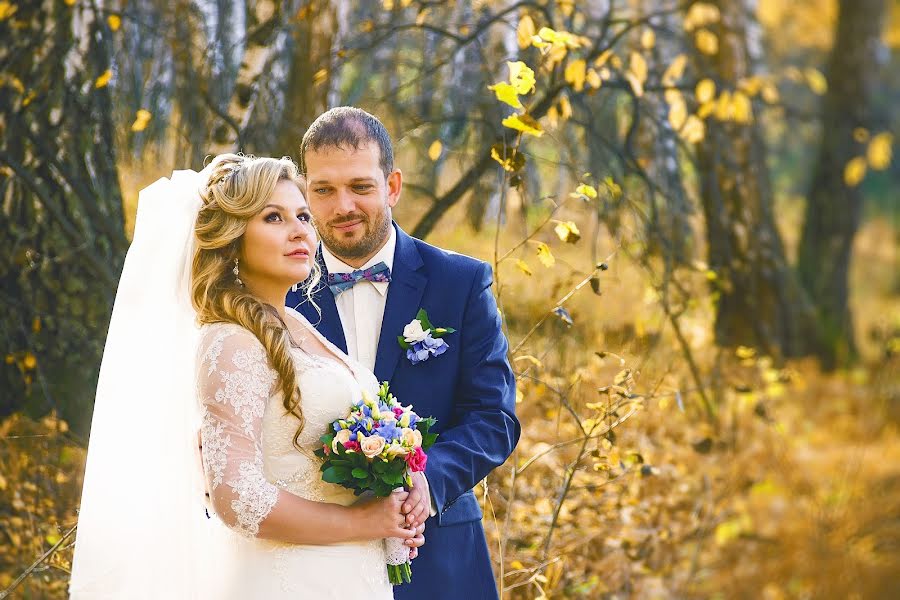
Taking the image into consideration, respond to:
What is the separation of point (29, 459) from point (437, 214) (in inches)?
82.5

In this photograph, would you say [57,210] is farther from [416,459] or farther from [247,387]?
[416,459]

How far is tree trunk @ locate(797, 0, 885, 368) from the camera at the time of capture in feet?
32.2

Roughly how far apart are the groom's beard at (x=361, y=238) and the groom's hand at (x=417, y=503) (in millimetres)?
725

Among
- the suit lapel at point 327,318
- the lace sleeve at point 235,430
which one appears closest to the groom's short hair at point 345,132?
the suit lapel at point 327,318

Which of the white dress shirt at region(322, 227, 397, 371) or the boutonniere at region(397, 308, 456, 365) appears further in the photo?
the white dress shirt at region(322, 227, 397, 371)

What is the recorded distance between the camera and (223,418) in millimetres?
2260

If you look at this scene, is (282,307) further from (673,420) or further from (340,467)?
(673,420)

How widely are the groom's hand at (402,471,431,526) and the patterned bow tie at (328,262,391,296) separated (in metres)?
0.64

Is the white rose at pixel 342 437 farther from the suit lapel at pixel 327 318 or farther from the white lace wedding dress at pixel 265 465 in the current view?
the suit lapel at pixel 327 318

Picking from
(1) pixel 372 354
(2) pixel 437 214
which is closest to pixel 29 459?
(2) pixel 437 214

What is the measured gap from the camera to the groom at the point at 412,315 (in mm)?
2795

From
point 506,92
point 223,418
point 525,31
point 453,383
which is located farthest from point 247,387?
point 525,31

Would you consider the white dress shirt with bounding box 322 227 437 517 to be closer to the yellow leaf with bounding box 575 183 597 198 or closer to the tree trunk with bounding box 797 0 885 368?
the yellow leaf with bounding box 575 183 597 198

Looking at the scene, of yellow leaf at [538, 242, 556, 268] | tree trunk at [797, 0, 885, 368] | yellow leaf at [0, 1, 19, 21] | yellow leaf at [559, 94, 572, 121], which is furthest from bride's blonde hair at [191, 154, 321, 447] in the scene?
tree trunk at [797, 0, 885, 368]
